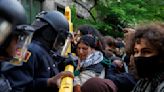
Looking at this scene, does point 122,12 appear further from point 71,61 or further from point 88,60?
point 71,61

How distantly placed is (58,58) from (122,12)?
957 cm

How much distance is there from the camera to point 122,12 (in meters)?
14.4

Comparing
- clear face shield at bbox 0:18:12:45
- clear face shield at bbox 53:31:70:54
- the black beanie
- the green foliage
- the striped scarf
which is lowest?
the green foliage

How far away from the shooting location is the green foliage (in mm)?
14398

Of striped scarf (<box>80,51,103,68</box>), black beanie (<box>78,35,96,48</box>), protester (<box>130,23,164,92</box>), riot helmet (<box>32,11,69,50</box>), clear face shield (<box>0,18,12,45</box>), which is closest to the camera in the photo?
clear face shield (<box>0,18,12,45</box>)

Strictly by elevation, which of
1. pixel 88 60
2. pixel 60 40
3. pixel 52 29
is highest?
pixel 52 29

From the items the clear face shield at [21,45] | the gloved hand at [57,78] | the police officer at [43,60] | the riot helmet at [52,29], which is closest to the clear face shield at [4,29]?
the clear face shield at [21,45]

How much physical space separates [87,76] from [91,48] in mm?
752

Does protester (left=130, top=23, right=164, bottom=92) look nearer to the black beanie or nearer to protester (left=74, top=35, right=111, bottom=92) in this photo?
protester (left=74, top=35, right=111, bottom=92)

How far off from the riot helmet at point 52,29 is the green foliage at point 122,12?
9.08m

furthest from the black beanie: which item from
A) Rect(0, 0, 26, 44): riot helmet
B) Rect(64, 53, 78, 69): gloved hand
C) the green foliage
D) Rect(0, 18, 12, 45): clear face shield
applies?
the green foliage

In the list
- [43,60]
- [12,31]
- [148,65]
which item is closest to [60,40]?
[43,60]

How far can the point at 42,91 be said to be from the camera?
4539 mm

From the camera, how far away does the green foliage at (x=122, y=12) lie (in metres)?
14.4
